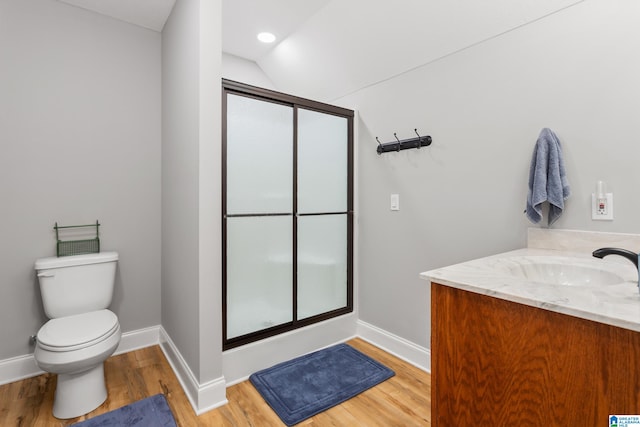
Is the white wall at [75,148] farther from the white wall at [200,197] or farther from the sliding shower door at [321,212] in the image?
the sliding shower door at [321,212]

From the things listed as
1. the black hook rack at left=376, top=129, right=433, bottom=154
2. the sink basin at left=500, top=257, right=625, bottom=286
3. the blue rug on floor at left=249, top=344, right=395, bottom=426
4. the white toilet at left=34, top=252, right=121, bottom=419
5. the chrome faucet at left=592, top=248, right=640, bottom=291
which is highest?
the black hook rack at left=376, top=129, right=433, bottom=154

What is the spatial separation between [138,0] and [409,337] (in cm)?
302

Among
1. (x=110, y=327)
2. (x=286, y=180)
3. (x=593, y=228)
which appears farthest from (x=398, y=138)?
(x=110, y=327)

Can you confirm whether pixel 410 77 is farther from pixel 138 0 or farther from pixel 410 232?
pixel 138 0

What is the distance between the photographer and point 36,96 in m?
2.11

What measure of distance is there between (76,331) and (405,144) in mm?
2339

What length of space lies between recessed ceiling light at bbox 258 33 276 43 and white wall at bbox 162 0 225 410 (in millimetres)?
687

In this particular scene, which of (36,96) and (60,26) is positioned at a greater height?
(60,26)

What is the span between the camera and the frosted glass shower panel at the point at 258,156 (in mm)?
2035

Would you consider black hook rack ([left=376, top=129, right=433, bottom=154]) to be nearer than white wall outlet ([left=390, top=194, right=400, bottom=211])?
Yes

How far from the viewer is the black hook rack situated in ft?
7.13

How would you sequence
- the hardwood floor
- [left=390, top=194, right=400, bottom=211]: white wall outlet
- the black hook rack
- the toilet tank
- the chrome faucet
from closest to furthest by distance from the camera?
the chrome faucet → the hardwood floor → the toilet tank → the black hook rack → [left=390, top=194, right=400, bottom=211]: white wall outlet

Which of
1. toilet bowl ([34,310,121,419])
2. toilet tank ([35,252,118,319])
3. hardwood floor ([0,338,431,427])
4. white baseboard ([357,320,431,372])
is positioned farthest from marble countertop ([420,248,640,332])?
toilet tank ([35,252,118,319])

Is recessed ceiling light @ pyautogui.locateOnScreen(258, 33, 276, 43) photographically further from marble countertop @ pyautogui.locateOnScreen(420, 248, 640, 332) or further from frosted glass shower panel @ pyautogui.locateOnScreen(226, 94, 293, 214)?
marble countertop @ pyautogui.locateOnScreen(420, 248, 640, 332)
